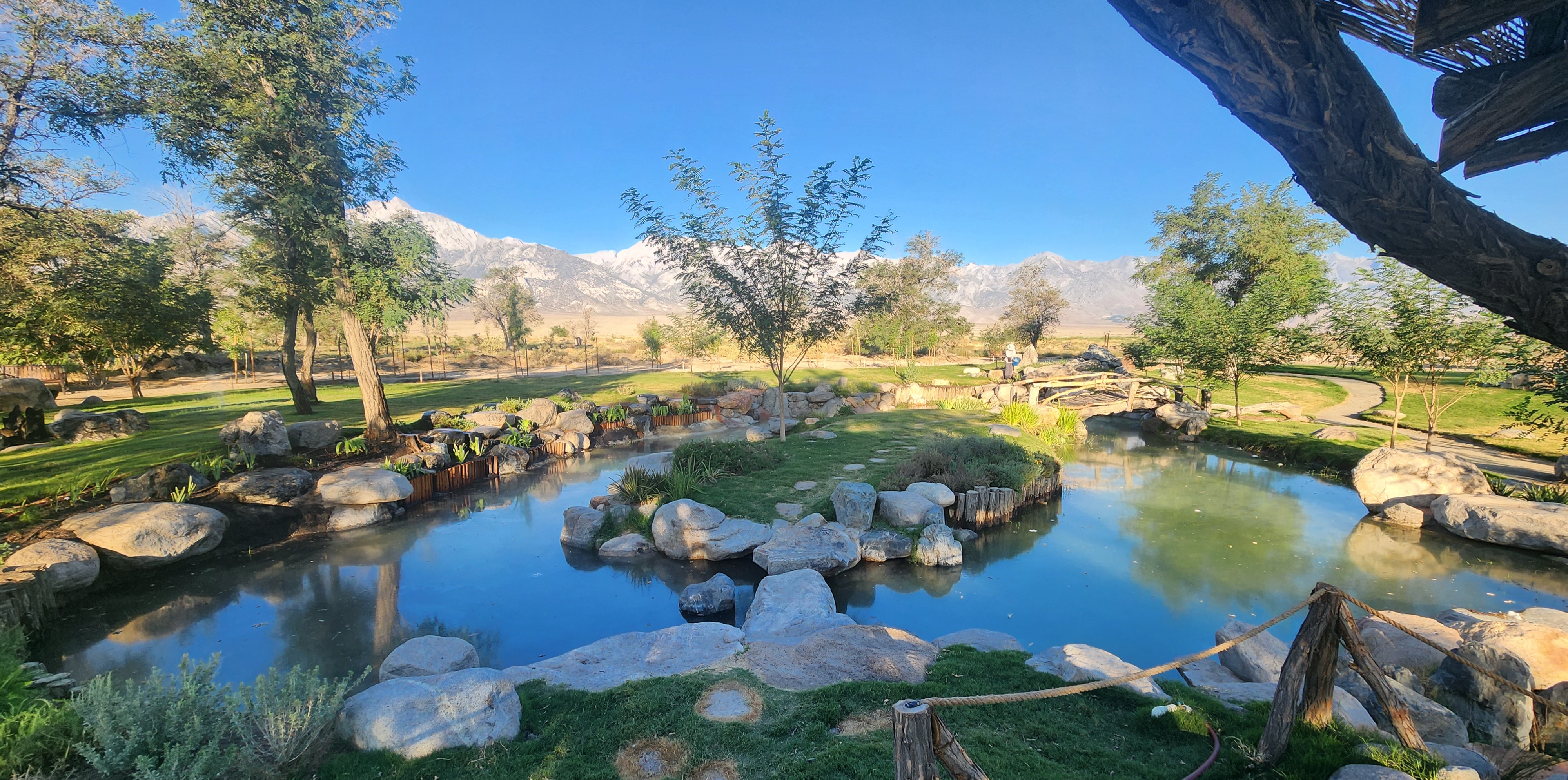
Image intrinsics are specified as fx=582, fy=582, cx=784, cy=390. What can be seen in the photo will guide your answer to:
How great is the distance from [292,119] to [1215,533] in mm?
18564

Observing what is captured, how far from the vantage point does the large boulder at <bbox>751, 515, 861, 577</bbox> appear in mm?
7754

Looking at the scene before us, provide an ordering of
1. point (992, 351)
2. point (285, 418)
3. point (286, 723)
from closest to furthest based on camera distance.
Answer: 1. point (286, 723)
2. point (285, 418)
3. point (992, 351)

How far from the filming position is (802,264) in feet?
43.5

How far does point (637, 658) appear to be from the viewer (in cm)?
513

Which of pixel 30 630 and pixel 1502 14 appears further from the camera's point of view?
pixel 30 630

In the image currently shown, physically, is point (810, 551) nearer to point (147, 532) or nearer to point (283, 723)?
point (283, 723)

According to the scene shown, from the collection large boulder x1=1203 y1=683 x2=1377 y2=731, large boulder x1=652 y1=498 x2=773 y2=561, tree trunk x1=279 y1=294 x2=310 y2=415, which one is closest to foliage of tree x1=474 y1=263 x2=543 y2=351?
tree trunk x1=279 y1=294 x2=310 y2=415

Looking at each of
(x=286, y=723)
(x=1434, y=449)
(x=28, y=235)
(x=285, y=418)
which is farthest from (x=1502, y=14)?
(x=285, y=418)

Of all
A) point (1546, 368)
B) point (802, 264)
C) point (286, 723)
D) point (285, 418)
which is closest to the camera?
point (286, 723)

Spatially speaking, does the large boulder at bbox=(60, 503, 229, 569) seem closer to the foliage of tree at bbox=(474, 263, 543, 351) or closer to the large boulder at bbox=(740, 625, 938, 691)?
the large boulder at bbox=(740, 625, 938, 691)

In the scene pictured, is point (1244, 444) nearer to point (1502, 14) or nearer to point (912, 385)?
point (912, 385)

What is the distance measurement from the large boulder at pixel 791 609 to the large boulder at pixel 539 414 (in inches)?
476

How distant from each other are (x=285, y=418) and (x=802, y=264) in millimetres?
13944

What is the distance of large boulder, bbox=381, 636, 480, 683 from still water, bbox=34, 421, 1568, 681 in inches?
29.4
